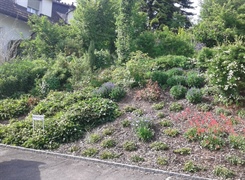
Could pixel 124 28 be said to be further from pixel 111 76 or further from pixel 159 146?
pixel 159 146

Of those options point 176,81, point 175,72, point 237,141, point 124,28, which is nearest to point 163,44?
point 124,28

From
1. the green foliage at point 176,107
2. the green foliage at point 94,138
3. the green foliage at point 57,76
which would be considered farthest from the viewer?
the green foliage at point 57,76

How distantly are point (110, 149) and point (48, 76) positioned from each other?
609 cm

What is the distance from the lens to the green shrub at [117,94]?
9.49 m

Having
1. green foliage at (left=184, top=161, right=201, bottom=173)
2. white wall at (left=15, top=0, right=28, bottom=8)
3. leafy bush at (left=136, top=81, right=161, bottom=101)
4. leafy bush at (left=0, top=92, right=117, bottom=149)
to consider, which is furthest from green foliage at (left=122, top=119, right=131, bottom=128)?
white wall at (left=15, top=0, right=28, bottom=8)

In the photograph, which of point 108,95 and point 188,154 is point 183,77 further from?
point 188,154

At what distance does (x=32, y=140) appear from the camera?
7504 mm

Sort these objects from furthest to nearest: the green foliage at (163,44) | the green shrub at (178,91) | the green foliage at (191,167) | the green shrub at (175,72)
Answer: the green foliage at (163,44) < the green shrub at (175,72) < the green shrub at (178,91) < the green foliage at (191,167)

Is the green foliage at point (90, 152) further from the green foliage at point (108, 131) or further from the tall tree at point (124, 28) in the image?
the tall tree at point (124, 28)

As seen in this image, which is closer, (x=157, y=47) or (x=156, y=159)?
(x=156, y=159)

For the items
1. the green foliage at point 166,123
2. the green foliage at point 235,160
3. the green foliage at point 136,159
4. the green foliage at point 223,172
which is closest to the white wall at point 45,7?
the green foliage at point 166,123

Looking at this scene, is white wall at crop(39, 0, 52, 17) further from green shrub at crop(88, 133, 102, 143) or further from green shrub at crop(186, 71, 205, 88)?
green shrub at crop(88, 133, 102, 143)

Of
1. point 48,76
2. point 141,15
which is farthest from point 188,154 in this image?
point 141,15

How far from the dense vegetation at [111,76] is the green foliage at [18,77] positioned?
0.12 ft
